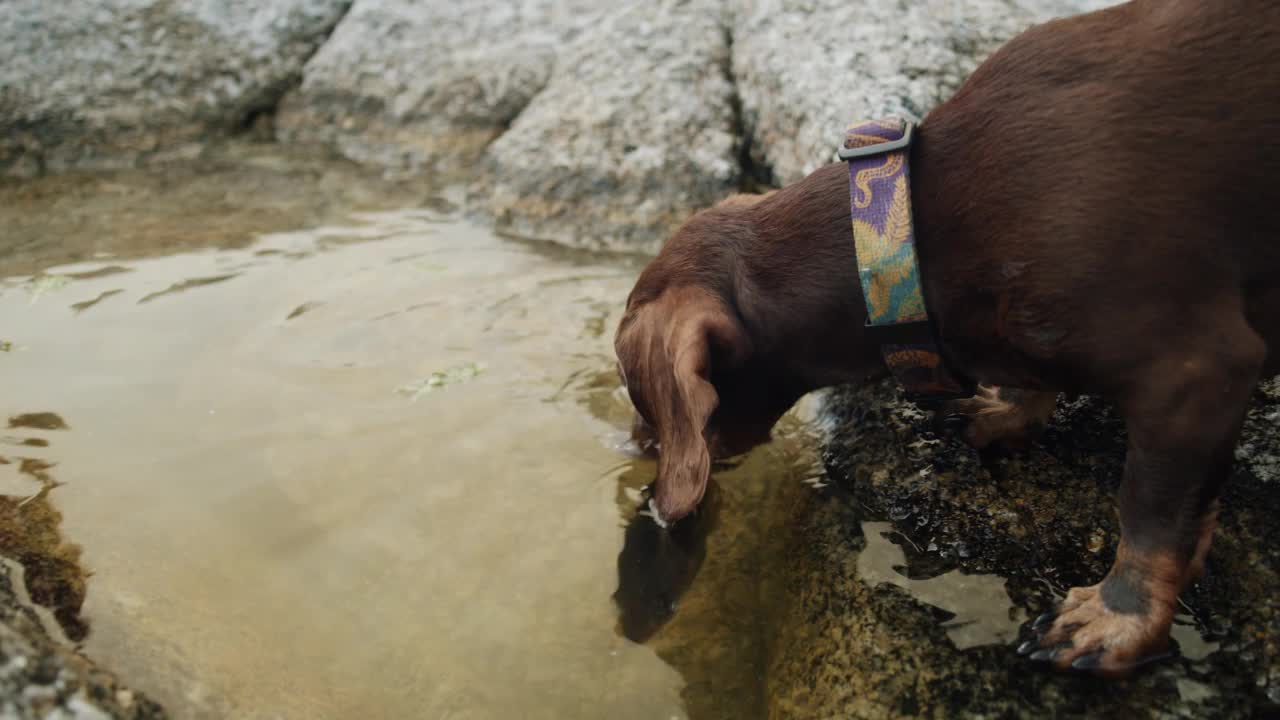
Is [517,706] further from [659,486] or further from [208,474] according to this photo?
[208,474]

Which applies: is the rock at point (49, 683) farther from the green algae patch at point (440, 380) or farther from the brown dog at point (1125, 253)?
the green algae patch at point (440, 380)

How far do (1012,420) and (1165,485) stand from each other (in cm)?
73

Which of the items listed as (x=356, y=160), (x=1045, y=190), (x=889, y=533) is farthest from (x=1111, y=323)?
(x=356, y=160)

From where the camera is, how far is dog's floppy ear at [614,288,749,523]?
2531 mm

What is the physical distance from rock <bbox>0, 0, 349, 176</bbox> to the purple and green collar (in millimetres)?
6545

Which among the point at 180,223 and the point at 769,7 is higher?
the point at 769,7

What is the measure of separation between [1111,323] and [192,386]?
3.33 m

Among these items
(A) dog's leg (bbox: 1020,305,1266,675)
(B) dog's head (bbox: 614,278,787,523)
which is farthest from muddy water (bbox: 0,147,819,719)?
(A) dog's leg (bbox: 1020,305,1266,675)

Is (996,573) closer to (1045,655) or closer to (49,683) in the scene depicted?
(1045,655)

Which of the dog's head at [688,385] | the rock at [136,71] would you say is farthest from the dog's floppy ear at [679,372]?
the rock at [136,71]

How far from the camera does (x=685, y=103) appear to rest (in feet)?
18.6

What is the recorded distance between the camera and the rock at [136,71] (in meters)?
6.84

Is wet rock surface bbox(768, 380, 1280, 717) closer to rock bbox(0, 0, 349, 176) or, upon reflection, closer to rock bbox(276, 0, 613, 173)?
rock bbox(276, 0, 613, 173)

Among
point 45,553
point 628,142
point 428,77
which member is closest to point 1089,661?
point 45,553
